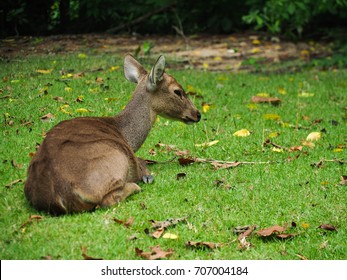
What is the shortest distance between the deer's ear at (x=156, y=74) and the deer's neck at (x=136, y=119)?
126 millimetres

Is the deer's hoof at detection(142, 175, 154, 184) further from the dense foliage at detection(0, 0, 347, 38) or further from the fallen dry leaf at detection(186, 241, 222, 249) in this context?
the dense foliage at detection(0, 0, 347, 38)

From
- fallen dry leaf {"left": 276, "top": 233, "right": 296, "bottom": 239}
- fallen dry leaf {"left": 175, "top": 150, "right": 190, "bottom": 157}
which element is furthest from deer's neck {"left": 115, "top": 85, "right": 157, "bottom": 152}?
fallen dry leaf {"left": 276, "top": 233, "right": 296, "bottom": 239}

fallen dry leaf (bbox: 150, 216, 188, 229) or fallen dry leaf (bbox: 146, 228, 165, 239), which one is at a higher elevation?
fallen dry leaf (bbox: 146, 228, 165, 239)

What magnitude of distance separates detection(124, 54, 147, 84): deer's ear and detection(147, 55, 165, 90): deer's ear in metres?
0.37

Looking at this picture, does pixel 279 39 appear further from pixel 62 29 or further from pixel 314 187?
pixel 314 187

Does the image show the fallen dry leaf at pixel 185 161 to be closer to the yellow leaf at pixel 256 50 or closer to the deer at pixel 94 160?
the deer at pixel 94 160

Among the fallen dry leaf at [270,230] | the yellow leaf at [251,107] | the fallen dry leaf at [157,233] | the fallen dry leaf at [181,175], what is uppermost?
the fallen dry leaf at [157,233]

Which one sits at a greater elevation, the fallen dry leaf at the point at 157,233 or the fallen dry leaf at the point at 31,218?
the fallen dry leaf at the point at 31,218

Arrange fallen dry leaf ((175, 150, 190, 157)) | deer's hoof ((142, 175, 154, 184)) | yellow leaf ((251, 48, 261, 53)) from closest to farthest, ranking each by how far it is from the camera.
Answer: deer's hoof ((142, 175, 154, 184)) < fallen dry leaf ((175, 150, 190, 157)) < yellow leaf ((251, 48, 261, 53))

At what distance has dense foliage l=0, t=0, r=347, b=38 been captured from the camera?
13.8 m

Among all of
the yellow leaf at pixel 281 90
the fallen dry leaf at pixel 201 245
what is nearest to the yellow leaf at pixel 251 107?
the yellow leaf at pixel 281 90

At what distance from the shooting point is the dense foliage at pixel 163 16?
1382 centimetres

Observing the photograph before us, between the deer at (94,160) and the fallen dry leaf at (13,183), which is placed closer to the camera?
the deer at (94,160)

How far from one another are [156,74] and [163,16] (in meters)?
8.43
